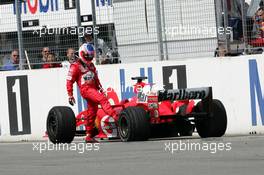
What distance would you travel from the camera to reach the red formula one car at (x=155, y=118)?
1275 cm

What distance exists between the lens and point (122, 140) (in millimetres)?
13211

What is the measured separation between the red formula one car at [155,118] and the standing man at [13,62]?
373 centimetres

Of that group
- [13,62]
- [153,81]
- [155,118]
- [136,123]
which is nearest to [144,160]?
[136,123]

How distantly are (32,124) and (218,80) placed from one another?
4.17 m

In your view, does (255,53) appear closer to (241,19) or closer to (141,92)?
(241,19)

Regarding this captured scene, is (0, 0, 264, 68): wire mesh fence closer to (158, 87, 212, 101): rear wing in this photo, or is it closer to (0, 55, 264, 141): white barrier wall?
(0, 55, 264, 141): white barrier wall

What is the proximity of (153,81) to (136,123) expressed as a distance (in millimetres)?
3503

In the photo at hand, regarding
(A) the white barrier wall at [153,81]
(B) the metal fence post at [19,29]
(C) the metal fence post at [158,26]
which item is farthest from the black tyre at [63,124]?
(B) the metal fence post at [19,29]

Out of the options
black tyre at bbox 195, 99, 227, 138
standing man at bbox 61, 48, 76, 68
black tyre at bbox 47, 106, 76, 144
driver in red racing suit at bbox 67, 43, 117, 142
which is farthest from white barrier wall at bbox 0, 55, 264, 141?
black tyre at bbox 47, 106, 76, 144

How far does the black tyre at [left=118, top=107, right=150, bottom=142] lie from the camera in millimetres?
12570

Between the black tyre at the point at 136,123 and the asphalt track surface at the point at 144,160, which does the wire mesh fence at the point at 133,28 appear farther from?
the asphalt track surface at the point at 144,160

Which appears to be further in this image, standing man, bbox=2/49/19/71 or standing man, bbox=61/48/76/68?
standing man, bbox=2/49/19/71

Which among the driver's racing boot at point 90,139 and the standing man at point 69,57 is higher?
the standing man at point 69,57

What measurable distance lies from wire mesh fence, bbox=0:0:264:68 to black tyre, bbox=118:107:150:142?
3.43 m
